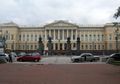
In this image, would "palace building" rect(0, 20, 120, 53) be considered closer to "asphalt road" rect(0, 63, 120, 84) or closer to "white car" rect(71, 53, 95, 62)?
"white car" rect(71, 53, 95, 62)

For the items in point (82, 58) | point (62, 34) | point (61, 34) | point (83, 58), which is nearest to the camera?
point (82, 58)

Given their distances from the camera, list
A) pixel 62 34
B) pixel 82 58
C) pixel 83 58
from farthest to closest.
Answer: pixel 62 34 → pixel 83 58 → pixel 82 58

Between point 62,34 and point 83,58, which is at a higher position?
point 62,34

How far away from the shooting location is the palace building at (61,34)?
164875 mm

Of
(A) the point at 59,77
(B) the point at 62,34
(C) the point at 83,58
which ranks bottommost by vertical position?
(A) the point at 59,77

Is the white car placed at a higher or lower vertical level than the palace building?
lower

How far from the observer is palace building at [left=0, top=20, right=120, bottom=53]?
164875 mm

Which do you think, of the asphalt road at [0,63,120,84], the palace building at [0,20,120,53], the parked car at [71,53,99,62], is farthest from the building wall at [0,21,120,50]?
the asphalt road at [0,63,120,84]

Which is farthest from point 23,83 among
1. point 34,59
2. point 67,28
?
point 67,28

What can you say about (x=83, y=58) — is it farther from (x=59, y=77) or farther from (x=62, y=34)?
(x=62, y=34)

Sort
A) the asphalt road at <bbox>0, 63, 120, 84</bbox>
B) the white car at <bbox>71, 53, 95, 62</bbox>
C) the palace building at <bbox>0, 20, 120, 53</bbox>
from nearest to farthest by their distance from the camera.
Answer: the asphalt road at <bbox>0, 63, 120, 84</bbox> < the white car at <bbox>71, 53, 95, 62</bbox> < the palace building at <bbox>0, 20, 120, 53</bbox>

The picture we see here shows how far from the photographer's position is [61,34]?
553 ft

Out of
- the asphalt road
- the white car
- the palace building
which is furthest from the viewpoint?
the palace building

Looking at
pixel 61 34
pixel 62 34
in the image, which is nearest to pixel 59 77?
pixel 62 34
